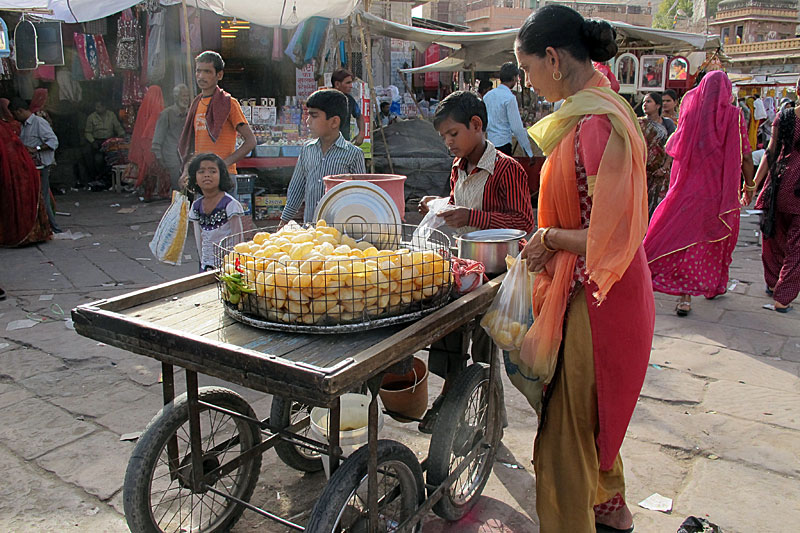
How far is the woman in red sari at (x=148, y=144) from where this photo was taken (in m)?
10.5

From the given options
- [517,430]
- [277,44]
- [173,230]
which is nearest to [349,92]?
[277,44]

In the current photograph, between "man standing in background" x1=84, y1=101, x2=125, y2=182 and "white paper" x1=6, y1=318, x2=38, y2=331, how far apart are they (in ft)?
26.0

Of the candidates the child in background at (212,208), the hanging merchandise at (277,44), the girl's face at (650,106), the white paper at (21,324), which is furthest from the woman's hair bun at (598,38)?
the hanging merchandise at (277,44)

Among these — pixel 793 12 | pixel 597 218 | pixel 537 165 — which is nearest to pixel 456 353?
pixel 597 218

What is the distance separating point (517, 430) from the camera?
3.34m

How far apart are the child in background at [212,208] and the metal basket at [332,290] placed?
1700 mm

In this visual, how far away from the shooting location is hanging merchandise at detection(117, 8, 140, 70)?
1008 centimetres

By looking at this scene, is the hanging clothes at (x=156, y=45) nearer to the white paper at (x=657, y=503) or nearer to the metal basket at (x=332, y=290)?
the metal basket at (x=332, y=290)

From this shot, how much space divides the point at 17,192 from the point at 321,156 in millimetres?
5175

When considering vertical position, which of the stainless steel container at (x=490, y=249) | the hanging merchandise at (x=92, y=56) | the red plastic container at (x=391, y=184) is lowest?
the stainless steel container at (x=490, y=249)

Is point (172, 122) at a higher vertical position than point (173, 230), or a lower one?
higher

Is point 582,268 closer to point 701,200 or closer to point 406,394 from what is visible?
point 406,394

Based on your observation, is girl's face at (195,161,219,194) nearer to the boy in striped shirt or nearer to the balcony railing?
the boy in striped shirt

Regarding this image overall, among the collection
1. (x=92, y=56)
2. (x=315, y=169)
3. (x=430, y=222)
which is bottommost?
(x=430, y=222)
